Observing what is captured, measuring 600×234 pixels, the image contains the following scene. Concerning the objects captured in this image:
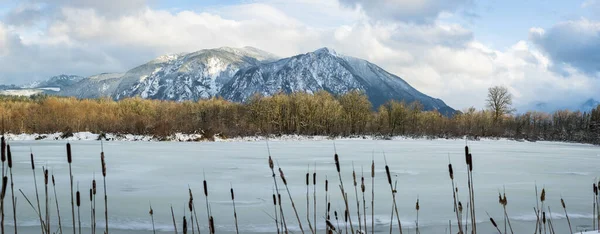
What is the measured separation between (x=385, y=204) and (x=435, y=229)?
1.85 metres

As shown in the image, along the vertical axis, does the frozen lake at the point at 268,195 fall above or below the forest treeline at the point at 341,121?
below

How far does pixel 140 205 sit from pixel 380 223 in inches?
161

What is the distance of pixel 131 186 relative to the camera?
9.45m

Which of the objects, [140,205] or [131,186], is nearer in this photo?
[140,205]

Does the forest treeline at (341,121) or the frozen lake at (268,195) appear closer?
the frozen lake at (268,195)

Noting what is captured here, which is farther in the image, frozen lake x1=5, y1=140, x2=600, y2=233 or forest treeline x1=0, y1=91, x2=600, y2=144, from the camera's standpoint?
forest treeline x1=0, y1=91, x2=600, y2=144

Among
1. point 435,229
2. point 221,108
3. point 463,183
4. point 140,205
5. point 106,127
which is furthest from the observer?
point 221,108

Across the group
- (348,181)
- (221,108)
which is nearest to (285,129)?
(221,108)

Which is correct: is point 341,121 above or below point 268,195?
above

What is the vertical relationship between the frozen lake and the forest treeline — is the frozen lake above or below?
below

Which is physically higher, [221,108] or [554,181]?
[221,108]

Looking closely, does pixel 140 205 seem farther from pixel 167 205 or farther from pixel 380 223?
pixel 380 223

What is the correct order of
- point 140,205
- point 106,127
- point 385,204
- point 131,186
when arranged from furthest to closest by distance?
point 106,127, point 131,186, point 385,204, point 140,205

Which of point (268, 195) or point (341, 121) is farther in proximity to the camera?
point (341, 121)
